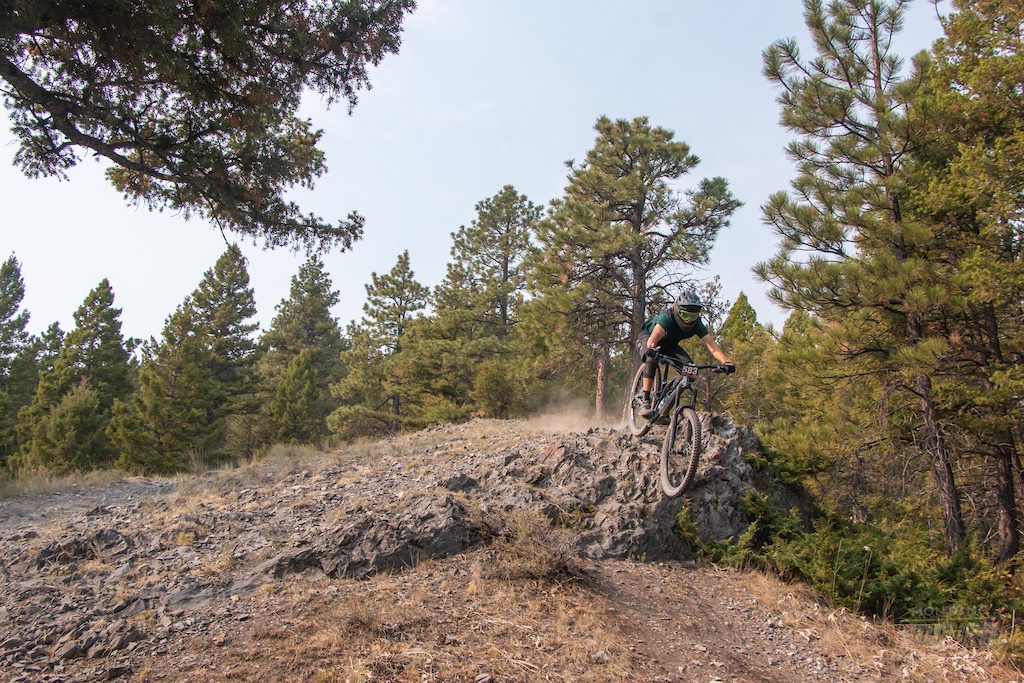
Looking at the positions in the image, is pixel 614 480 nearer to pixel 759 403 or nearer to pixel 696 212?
pixel 696 212

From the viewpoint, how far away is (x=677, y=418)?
7.13 metres

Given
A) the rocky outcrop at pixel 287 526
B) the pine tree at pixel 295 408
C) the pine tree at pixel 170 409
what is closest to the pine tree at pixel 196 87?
the rocky outcrop at pixel 287 526

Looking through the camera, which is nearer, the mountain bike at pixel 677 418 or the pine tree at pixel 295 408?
the mountain bike at pixel 677 418

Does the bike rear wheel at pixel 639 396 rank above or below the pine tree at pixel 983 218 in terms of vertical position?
below

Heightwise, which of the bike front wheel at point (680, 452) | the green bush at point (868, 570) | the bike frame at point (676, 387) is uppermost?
the bike frame at point (676, 387)

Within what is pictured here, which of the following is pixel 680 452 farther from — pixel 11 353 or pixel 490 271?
pixel 11 353

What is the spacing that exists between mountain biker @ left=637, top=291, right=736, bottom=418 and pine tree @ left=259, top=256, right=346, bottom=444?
38.4 metres

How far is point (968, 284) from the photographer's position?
30.7 ft

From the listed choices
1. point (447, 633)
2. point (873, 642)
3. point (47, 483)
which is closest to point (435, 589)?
point (447, 633)

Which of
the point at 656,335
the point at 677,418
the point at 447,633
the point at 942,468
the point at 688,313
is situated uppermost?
the point at 688,313

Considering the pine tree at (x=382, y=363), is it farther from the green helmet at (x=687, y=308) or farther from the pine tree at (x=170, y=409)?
the green helmet at (x=687, y=308)

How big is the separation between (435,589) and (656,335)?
3933 mm

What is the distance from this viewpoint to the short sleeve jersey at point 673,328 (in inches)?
276

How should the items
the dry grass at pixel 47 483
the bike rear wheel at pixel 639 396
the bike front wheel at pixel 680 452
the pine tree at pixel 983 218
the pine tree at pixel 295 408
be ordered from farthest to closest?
1. the pine tree at pixel 295 408
2. the dry grass at pixel 47 483
3. the pine tree at pixel 983 218
4. the bike rear wheel at pixel 639 396
5. the bike front wheel at pixel 680 452
